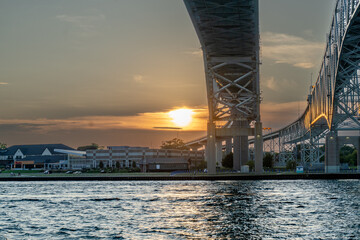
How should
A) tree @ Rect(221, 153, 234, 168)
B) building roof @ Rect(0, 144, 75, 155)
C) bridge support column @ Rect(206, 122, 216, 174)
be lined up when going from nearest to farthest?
bridge support column @ Rect(206, 122, 216, 174), tree @ Rect(221, 153, 234, 168), building roof @ Rect(0, 144, 75, 155)

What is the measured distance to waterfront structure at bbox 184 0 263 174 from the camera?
5581 centimetres

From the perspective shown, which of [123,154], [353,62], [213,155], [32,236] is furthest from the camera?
[123,154]

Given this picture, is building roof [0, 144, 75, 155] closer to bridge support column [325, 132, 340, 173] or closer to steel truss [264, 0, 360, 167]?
steel truss [264, 0, 360, 167]

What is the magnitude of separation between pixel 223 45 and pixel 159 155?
254ft

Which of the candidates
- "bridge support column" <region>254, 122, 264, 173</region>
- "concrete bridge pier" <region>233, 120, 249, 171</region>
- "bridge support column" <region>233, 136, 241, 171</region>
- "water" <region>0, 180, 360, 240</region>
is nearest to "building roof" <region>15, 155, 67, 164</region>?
"bridge support column" <region>233, 136, 241, 171</region>

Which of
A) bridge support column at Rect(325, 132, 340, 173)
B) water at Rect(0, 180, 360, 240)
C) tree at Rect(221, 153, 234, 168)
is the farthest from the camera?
tree at Rect(221, 153, 234, 168)

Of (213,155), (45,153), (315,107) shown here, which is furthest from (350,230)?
(45,153)

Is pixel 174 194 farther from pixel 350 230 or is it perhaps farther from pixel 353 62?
pixel 353 62

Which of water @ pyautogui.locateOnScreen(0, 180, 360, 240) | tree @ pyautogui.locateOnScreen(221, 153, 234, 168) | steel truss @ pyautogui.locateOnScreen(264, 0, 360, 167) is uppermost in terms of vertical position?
steel truss @ pyautogui.locateOnScreen(264, 0, 360, 167)

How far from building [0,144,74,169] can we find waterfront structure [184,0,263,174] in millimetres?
73270

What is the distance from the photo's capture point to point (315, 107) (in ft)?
338

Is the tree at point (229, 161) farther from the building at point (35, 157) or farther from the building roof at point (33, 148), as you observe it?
the building roof at point (33, 148)

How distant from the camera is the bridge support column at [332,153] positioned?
272ft

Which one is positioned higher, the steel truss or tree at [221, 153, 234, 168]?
the steel truss
